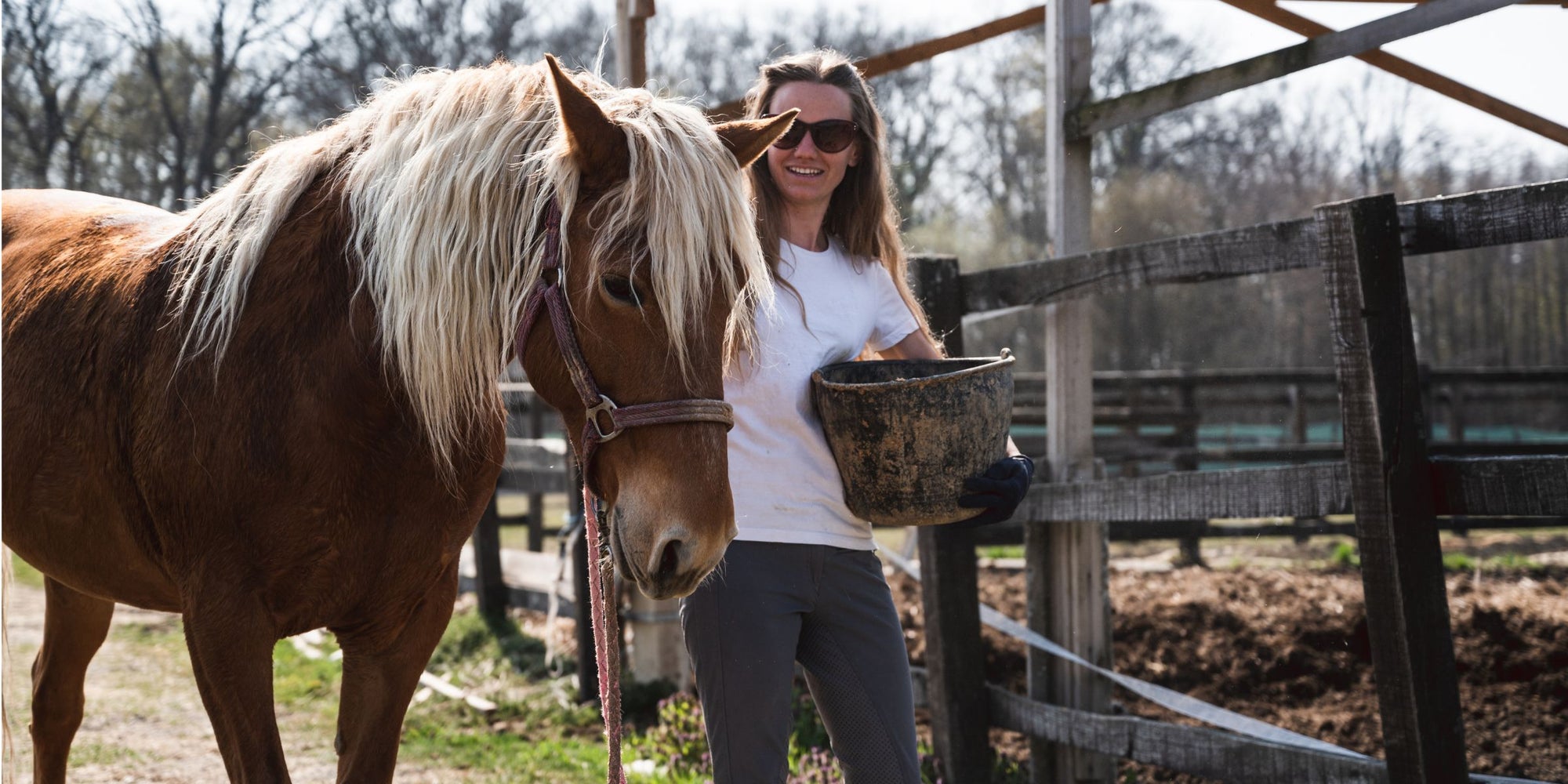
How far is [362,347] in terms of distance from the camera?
6.19 ft

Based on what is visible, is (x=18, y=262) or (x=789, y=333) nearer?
(x=789, y=333)

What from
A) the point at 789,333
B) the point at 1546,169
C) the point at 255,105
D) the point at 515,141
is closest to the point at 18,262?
the point at 515,141

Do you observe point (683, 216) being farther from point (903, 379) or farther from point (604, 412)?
point (903, 379)

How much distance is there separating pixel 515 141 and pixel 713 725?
3.53 feet

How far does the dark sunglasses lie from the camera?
2301 mm

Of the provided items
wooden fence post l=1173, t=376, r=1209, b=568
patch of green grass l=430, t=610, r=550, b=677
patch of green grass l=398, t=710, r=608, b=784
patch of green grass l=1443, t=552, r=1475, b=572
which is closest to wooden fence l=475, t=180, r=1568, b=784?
patch of green grass l=398, t=710, r=608, b=784

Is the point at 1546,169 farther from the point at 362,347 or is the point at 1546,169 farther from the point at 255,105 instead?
the point at 362,347

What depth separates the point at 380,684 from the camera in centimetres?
216

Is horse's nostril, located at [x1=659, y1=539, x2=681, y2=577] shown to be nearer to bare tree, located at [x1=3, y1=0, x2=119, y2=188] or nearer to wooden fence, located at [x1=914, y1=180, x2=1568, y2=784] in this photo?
wooden fence, located at [x1=914, y1=180, x2=1568, y2=784]

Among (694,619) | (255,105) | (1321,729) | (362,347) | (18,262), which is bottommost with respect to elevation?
(1321,729)

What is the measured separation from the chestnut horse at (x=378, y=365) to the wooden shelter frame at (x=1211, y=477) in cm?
136

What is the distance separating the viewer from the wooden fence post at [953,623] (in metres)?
3.47

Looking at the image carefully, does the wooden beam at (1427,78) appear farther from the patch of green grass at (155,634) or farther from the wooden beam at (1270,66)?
the patch of green grass at (155,634)

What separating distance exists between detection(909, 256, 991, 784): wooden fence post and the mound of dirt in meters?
0.55
